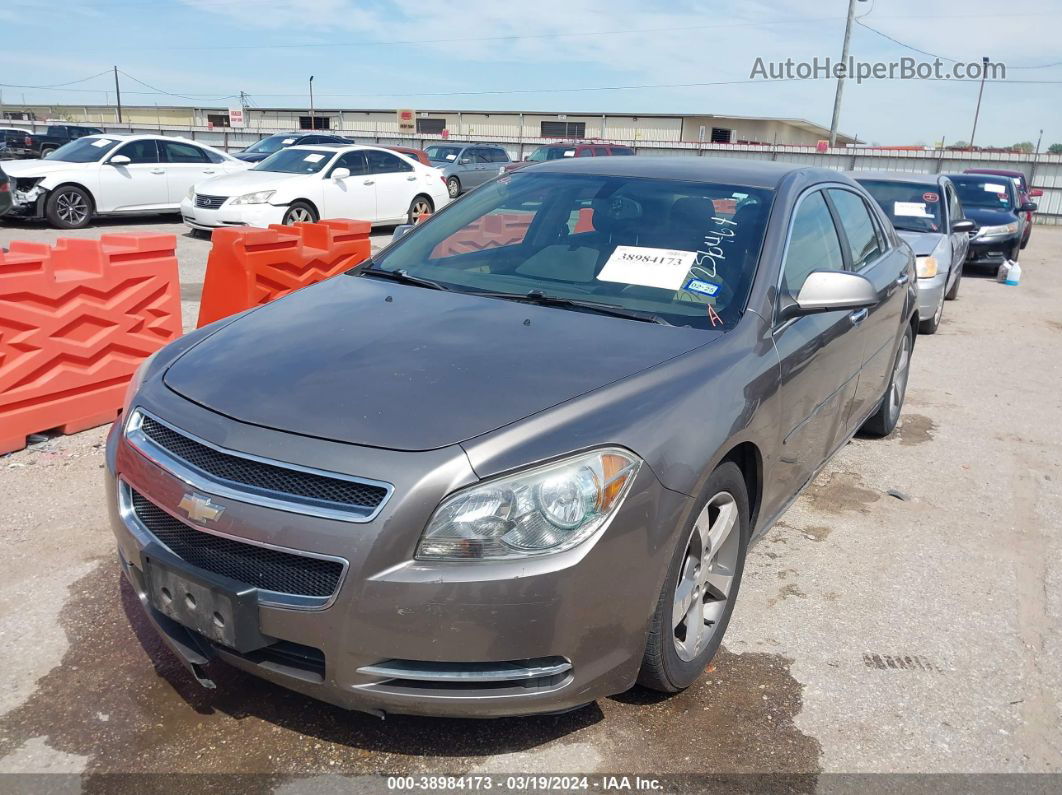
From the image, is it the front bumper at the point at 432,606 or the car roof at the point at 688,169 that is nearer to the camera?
the front bumper at the point at 432,606

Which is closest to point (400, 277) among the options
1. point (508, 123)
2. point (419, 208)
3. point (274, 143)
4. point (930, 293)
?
point (930, 293)

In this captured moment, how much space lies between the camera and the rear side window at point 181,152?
50.5 ft

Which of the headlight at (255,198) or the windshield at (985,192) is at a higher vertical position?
the windshield at (985,192)

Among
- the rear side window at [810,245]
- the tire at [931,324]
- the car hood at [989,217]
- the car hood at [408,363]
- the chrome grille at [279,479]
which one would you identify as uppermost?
the rear side window at [810,245]

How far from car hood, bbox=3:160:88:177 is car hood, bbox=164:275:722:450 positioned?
42.1 feet

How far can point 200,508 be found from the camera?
7.57ft

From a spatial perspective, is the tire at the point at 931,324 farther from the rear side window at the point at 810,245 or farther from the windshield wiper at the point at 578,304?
the windshield wiper at the point at 578,304

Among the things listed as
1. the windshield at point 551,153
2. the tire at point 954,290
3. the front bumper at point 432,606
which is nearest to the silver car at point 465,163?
the windshield at point 551,153

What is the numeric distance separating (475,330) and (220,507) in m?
1.05

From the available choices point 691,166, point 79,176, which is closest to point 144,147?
point 79,176

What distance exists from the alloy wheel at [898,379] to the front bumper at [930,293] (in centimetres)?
310

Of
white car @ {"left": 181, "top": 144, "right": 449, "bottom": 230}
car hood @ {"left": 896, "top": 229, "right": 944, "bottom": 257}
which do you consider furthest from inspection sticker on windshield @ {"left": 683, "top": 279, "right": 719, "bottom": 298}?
white car @ {"left": 181, "top": 144, "right": 449, "bottom": 230}

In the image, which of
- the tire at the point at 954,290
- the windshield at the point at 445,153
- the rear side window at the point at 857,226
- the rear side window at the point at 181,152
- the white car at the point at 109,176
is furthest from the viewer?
the windshield at the point at 445,153

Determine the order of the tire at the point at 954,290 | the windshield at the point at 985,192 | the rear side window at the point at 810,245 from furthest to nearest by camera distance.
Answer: the windshield at the point at 985,192
the tire at the point at 954,290
the rear side window at the point at 810,245
